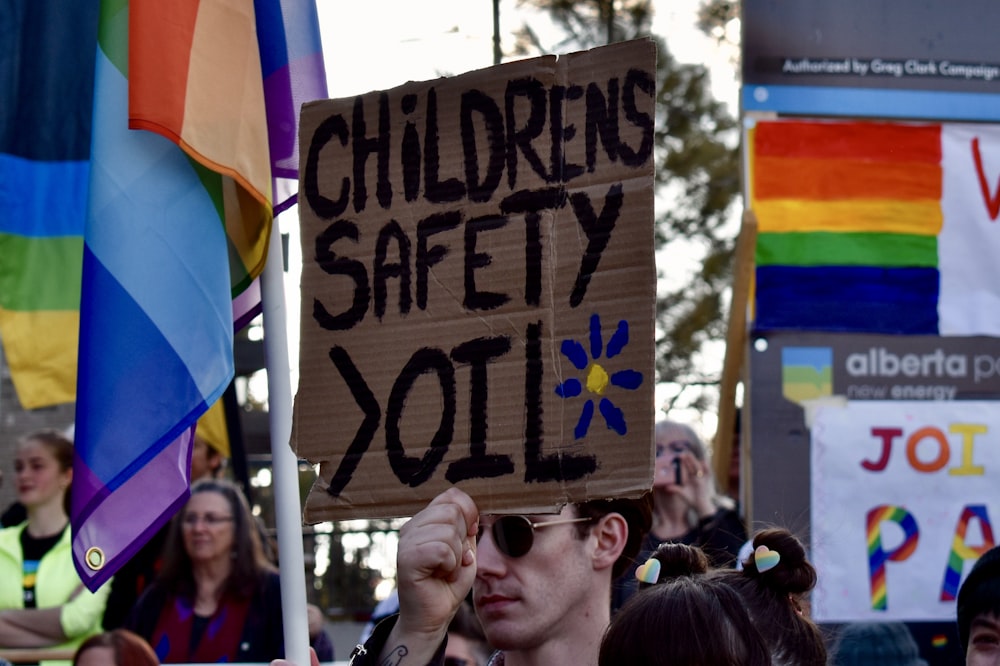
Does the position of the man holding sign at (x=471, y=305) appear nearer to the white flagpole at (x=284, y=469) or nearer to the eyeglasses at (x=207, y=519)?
the white flagpole at (x=284, y=469)

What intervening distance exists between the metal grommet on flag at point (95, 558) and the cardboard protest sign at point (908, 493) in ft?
9.52

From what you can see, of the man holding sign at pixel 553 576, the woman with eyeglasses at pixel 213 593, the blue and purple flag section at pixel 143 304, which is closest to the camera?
the blue and purple flag section at pixel 143 304

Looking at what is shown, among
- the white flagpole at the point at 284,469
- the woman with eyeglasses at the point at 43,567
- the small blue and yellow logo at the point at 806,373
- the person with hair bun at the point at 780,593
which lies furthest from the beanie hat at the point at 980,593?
the woman with eyeglasses at the point at 43,567

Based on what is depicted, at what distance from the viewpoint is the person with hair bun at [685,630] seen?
236cm

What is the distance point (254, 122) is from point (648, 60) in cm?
92

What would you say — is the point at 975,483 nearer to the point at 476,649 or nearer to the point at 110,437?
the point at 476,649

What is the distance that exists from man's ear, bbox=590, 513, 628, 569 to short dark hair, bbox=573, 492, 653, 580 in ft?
0.05

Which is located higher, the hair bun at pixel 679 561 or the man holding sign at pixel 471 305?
the man holding sign at pixel 471 305

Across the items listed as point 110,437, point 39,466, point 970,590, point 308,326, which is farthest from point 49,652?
point 970,590

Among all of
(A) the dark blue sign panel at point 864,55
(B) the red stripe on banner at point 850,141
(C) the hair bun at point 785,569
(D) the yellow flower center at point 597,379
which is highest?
(A) the dark blue sign panel at point 864,55

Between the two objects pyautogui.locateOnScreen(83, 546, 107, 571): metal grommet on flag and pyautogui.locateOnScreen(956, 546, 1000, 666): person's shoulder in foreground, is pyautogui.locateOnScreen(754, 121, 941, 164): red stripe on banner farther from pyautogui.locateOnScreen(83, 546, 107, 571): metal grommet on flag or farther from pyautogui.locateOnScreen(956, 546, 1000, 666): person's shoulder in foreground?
pyautogui.locateOnScreen(83, 546, 107, 571): metal grommet on flag

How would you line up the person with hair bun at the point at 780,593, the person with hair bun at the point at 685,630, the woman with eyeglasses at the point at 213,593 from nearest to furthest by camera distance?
the person with hair bun at the point at 685,630
the person with hair bun at the point at 780,593
the woman with eyeglasses at the point at 213,593

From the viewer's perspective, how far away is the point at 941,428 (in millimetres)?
5117

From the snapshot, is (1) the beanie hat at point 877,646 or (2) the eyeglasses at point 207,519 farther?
(2) the eyeglasses at point 207,519
